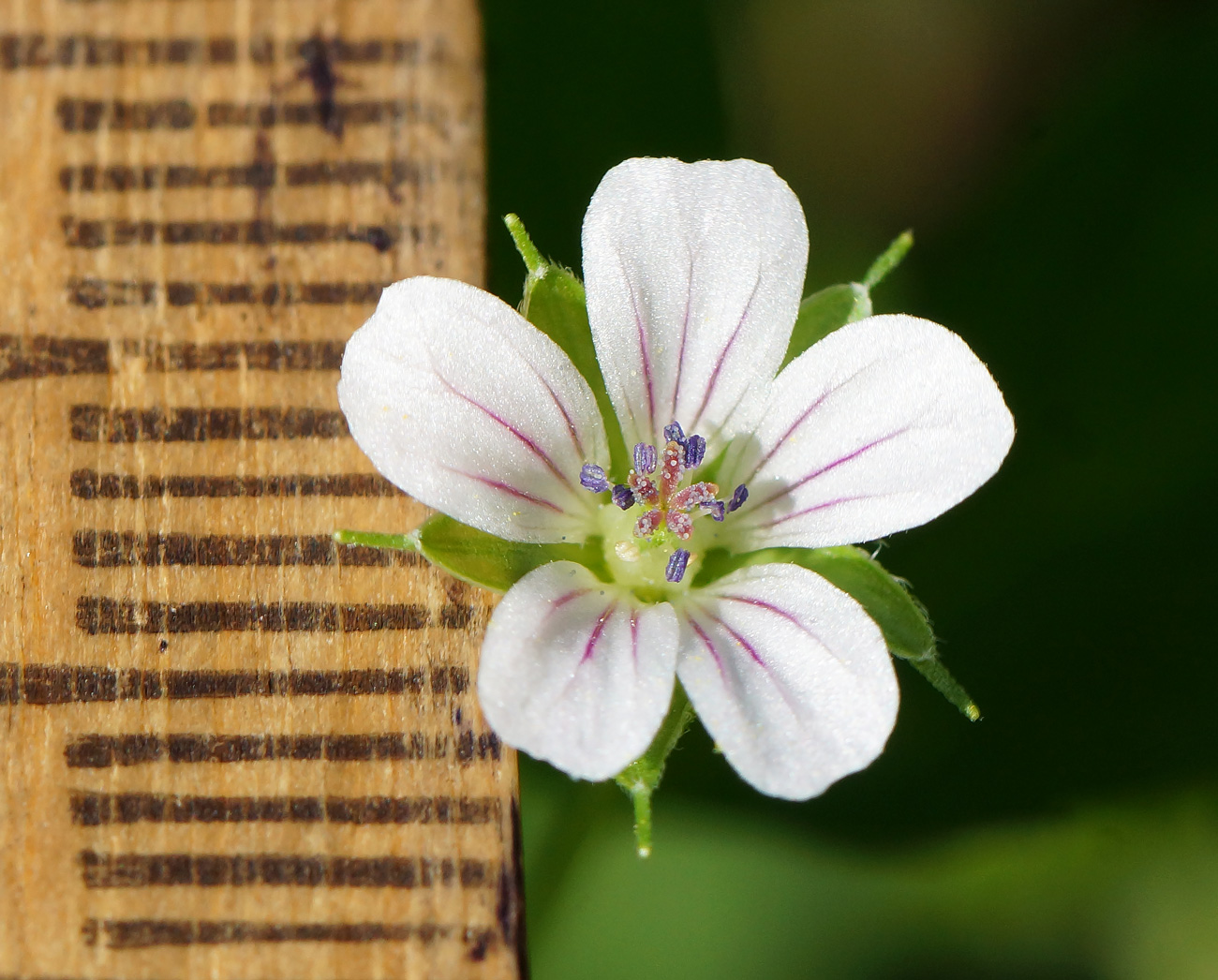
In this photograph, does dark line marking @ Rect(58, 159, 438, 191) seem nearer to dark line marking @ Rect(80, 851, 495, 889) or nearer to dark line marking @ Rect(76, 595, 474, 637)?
dark line marking @ Rect(76, 595, 474, 637)

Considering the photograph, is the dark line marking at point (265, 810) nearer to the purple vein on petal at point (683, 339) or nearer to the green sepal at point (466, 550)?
the green sepal at point (466, 550)

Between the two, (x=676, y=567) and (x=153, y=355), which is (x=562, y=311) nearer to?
(x=676, y=567)

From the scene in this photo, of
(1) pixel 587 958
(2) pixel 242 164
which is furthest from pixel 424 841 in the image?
(1) pixel 587 958

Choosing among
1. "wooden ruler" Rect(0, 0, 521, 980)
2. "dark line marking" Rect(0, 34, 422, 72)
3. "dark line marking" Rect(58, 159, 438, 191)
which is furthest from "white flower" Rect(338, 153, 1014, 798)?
"dark line marking" Rect(0, 34, 422, 72)

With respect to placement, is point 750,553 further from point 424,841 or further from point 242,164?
point 242,164

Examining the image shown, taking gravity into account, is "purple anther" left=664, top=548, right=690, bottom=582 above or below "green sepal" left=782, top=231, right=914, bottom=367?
below

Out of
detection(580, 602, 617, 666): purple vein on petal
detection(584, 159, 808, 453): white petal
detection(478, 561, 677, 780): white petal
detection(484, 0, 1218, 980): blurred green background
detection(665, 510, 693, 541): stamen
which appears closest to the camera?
detection(478, 561, 677, 780): white petal

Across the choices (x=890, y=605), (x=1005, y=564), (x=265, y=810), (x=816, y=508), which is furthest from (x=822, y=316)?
(x=1005, y=564)
